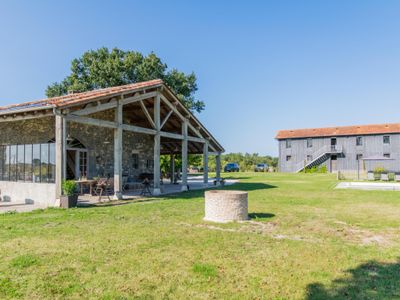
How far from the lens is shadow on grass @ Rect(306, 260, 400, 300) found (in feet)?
10.4

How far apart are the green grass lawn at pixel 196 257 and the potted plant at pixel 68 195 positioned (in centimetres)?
123

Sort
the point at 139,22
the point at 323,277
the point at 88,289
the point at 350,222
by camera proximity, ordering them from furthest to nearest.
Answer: the point at 139,22 → the point at 350,222 → the point at 323,277 → the point at 88,289

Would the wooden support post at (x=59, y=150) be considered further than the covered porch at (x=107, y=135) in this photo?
No

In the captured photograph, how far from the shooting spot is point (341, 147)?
120 ft

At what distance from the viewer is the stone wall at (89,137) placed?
13.1 metres

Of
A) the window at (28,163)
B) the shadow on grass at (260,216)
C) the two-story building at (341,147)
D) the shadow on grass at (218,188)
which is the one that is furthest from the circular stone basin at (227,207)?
the two-story building at (341,147)

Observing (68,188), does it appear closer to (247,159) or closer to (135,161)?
(135,161)

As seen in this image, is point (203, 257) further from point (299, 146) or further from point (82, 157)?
point (299, 146)

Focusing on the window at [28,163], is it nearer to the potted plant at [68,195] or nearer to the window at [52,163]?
the window at [52,163]

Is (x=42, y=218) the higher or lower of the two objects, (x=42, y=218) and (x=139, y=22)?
the lower

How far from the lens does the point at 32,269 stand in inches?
155

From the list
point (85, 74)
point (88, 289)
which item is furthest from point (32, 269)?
point (85, 74)

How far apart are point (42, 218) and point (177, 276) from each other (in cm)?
541

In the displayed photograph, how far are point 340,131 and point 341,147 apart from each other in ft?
7.55
